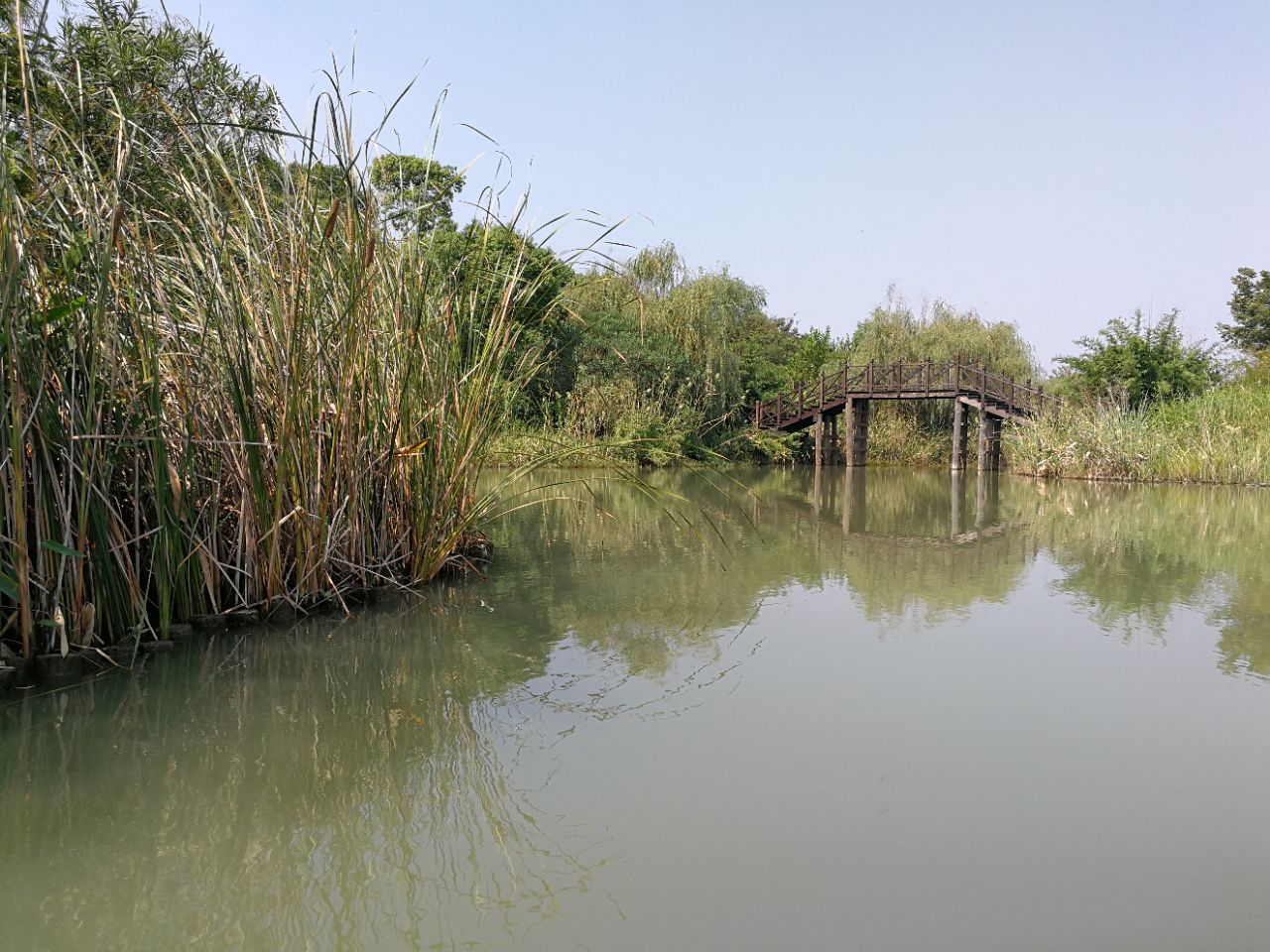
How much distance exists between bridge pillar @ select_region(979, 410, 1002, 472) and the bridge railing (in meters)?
0.48

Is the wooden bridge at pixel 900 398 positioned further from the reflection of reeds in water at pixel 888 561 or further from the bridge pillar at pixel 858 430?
the reflection of reeds in water at pixel 888 561

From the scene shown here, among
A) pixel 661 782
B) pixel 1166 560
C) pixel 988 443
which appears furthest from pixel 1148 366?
pixel 661 782

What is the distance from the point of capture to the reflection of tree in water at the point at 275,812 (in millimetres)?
1906

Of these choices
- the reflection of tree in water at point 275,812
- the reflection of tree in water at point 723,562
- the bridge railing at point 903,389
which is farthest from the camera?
the bridge railing at point 903,389

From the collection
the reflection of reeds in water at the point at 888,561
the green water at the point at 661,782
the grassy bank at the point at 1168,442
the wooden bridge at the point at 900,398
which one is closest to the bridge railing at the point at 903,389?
the wooden bridge at the point at 900,398

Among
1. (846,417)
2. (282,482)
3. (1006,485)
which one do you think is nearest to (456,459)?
(282,482)

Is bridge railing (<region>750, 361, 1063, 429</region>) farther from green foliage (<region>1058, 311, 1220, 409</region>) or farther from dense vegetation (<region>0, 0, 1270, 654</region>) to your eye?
dense vegetation (<region>0, 0, 1270, 654</region>)

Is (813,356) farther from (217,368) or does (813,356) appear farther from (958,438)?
(217,368)

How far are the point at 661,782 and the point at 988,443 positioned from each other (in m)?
20.9

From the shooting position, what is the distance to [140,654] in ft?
12.0

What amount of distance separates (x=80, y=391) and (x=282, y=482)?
87 cm

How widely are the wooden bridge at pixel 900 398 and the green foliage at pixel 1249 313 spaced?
1790 cm

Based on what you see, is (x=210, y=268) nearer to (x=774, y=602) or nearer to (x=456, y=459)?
(x=456, y=459)

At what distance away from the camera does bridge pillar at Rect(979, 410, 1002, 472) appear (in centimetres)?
2164
